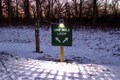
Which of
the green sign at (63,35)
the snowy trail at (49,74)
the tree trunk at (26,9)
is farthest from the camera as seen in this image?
the tree trunk at (26,9)

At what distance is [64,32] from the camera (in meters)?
9.62

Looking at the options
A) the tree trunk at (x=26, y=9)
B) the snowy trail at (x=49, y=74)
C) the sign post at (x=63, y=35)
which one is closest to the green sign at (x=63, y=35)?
the sign post at (x=63, y=35)

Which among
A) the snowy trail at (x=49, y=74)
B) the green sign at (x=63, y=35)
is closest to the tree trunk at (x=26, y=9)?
the green sign at (x=63, y=35)

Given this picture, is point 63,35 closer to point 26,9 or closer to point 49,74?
point 49,74

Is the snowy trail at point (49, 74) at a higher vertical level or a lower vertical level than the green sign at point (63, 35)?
lower

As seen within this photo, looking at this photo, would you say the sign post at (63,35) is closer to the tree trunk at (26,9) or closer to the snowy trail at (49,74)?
the snowy trail at (49,74)

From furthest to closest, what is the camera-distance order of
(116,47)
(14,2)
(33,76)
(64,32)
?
(14,2) → (116,47) → (64,32) → (33,76)

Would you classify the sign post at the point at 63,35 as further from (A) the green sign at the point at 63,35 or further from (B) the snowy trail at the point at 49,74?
(B) the snowy trail at the point at 49,74

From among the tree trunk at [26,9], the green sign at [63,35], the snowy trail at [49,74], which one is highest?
the tree trunk at [26,9]

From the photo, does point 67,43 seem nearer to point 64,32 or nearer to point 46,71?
point 64,32

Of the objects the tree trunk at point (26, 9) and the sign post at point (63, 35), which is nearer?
the sign post at point (63, 35)

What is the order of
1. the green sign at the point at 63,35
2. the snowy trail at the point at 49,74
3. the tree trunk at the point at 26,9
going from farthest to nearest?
the tree trunk at the point at 26,9
the green sign at the point at 63,35
the snowy trail at the point at 49,74

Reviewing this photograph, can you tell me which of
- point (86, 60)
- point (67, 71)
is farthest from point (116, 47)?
point (67, 71)

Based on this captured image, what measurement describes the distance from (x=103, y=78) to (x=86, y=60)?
530cm
